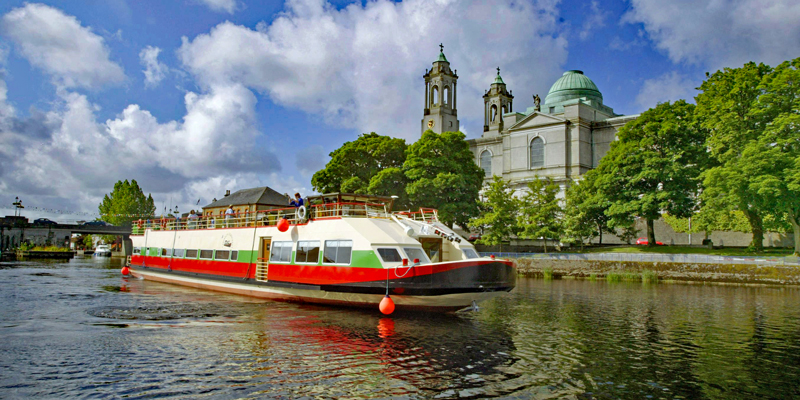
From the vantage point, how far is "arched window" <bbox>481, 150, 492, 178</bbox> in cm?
10425

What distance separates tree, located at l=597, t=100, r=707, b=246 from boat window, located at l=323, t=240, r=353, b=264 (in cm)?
3778

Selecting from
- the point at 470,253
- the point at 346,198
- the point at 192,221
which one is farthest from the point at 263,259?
the point at 470,253

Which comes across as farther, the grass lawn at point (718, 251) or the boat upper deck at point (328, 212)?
the grass lawn at point (718, 251)

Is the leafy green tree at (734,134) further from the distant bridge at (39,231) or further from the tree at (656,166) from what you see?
the distant bridge at (39,231)

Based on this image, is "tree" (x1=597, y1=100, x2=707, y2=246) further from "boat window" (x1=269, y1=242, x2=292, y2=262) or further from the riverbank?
"boat window" (x1=269, y1=242, x2=292, y2=262)

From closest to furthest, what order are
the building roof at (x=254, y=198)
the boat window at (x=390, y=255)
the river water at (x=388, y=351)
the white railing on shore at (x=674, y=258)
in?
the river water at (x=388, y=351) → the boat window at (x=390, y=255) → the white railing on shore at (x=674, y=258) → the building roof at (x=254, y=198)

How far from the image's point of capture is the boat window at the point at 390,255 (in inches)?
857

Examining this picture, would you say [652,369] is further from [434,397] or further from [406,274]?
[406,274]

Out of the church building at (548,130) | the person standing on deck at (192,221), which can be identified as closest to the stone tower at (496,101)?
the church building at (548,130)

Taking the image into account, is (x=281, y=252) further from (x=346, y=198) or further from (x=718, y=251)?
(x=718, y=251)

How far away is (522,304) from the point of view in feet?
90.3

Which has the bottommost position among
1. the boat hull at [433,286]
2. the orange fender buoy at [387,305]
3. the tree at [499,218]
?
the orange fender buoy at [387,305]

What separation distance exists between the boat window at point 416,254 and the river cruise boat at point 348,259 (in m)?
0.04

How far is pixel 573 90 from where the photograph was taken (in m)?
99.5
